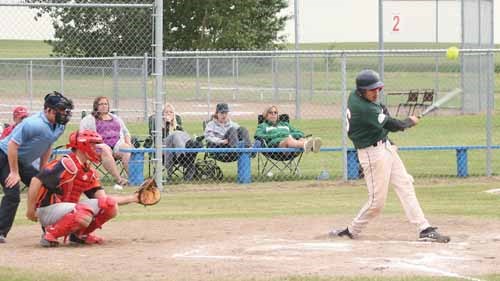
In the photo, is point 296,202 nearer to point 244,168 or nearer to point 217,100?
point 244,168

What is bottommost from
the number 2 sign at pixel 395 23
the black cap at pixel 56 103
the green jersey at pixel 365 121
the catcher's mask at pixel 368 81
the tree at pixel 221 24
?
the green jersey at pixel 365 121

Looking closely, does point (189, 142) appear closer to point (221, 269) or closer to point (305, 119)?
point (221, 269)

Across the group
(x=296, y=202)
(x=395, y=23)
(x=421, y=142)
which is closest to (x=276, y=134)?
(x=296, y=202)

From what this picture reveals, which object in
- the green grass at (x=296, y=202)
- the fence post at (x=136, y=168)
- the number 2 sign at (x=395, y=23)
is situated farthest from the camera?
the number 2 sign at (x=395, y=23)

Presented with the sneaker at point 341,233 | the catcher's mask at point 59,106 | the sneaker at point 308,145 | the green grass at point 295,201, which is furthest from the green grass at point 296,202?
the catcher's mask at point 59,106

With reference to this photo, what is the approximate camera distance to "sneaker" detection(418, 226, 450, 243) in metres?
10.2

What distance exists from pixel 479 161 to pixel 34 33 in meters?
8.63

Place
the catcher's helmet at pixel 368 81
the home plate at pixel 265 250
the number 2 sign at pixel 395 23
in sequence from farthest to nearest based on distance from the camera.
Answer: the number 2 sign at pixel 395 23 < the catcher's helmet at pixel 368 81 < the home plate at pixel 265 250

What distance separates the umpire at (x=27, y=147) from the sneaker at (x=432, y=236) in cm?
357

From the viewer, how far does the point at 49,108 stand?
1017 centimetres

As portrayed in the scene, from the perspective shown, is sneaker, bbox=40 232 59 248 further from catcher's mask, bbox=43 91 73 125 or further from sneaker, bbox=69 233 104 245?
catcher's mask, bbox=43 91 73 125

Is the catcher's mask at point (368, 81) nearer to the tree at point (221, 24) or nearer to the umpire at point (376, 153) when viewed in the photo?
the umpire at point (376, 153)

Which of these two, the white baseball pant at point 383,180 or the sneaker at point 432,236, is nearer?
the sneaker at point 432,236

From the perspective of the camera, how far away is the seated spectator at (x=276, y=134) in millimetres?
17094
